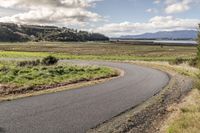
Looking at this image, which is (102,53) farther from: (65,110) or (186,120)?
(186,120)

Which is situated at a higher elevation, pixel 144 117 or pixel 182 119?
pixel 182 119

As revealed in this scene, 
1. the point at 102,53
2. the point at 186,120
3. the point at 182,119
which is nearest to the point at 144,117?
the point at 182,119

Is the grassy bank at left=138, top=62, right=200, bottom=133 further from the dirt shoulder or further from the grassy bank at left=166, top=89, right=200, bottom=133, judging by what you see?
the dirt shoulder

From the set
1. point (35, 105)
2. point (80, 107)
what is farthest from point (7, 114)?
point (80, 107)

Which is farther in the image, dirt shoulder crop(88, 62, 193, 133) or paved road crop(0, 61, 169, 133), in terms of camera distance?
dirt shoulder crop(88, 62, 193, 133)

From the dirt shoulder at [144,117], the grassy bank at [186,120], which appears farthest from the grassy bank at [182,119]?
the dirt shoulder at [144,117]

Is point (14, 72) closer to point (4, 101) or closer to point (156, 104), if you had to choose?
point (4, 101)

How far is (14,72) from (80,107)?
18.6 meters

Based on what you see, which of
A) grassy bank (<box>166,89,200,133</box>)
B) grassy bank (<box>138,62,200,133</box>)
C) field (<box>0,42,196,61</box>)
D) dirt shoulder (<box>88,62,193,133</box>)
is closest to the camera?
grassy bank (<box>166,89,200,133</box>)

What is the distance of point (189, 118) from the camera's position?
50.6 ft

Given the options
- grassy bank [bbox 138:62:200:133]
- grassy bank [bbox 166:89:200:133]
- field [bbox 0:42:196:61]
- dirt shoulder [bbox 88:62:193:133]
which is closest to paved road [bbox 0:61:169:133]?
dirt shoulder [bbox 88:62:193:133]

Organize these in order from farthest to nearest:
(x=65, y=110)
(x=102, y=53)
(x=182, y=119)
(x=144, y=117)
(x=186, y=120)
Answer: (x=102, y=53) < (x=65, y=110) < (x=144, y=117) < (x=182, y=119) < (x=186, y=120)

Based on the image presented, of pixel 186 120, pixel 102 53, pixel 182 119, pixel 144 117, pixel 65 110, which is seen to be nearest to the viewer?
pixel 186 120

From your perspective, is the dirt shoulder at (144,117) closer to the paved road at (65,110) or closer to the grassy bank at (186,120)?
the paved road at (65,110)
